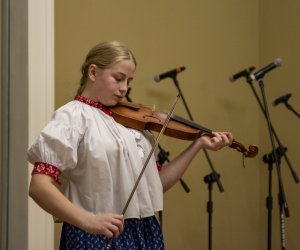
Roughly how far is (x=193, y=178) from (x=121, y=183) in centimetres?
172

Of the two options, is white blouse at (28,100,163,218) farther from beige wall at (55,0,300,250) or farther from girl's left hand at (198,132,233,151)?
beige wall at (55,0,300,250)

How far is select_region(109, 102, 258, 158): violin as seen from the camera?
1.41 metres

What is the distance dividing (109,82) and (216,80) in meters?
1.80

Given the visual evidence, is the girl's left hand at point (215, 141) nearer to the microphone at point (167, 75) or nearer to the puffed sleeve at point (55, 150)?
the puffed sleeve at point (55, 150)

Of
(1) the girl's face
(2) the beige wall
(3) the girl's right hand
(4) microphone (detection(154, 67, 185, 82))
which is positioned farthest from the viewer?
(2) the beige wall

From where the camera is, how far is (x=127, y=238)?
130 cm

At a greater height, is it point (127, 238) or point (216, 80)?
point (216, 80)

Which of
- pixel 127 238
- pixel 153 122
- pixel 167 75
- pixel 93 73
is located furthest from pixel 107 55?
pixel 167 75

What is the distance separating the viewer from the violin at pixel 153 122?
4.63 feet

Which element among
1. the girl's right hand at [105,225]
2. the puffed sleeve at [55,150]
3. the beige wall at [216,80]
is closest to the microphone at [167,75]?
the beige wall at [216,80]

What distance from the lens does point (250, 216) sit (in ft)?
10.6

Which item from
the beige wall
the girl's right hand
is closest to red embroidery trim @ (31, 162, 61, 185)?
the girl's right hand

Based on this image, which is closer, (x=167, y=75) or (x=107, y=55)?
(x=107, y=55)

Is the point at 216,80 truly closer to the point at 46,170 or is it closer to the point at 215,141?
the point at 215,141
